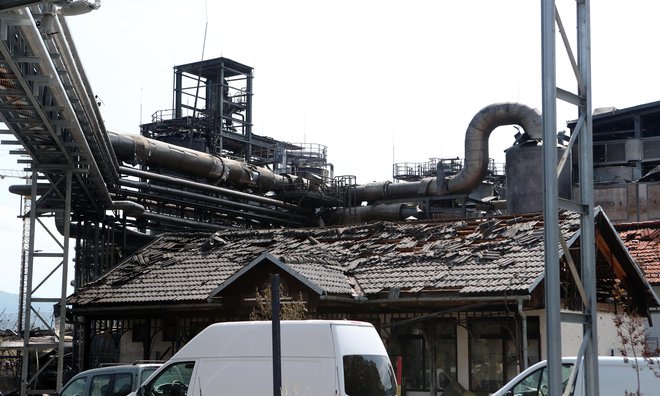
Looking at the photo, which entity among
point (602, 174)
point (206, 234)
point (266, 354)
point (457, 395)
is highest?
point (602, 174)

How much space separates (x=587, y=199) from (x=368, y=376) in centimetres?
628

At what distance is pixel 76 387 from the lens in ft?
62.8

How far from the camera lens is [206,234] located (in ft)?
101

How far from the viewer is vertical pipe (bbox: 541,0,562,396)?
8.66 metres

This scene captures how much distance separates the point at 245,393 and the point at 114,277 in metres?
13.8

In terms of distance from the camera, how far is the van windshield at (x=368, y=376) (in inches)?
585

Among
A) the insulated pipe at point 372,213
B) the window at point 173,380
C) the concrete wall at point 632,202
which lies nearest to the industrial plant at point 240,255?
the insulated pipe at point 372,213

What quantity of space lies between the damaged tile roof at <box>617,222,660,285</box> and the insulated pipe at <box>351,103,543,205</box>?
601cm

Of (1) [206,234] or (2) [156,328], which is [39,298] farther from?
(1) [206,234]

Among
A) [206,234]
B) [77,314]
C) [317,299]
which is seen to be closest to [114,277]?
[77,314]

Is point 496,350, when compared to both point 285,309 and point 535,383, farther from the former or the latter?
point 535,383

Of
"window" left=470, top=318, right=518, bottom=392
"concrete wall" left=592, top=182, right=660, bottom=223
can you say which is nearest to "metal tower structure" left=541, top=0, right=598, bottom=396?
"window" left=470, top=318, right=518, bottom=392

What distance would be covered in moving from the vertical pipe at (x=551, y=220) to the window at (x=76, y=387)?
12.4 metres

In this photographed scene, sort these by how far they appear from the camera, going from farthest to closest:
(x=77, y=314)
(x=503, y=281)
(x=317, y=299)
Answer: (x=77, y=314)
(x=317, y=299)
(x=503, y=281)
